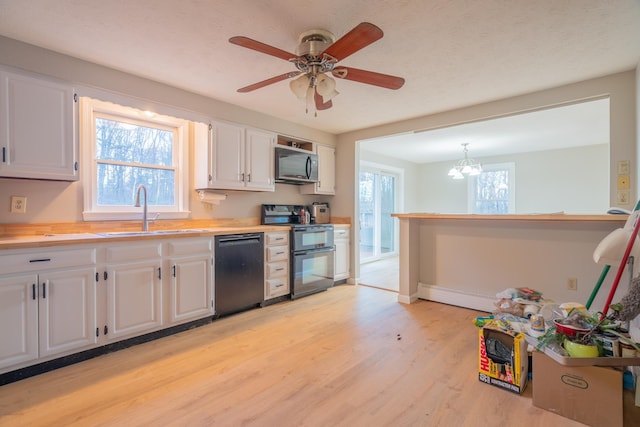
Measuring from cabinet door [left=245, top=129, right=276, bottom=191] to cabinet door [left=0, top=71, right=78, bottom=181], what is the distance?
1.64 m

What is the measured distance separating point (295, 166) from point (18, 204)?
2728mm

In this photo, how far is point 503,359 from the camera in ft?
6.33

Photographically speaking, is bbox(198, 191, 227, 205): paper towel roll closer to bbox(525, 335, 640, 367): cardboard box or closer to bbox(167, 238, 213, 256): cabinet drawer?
bbox(167, 238, 213, 256): cabinet drawer

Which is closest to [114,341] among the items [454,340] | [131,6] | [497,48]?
[131,6]

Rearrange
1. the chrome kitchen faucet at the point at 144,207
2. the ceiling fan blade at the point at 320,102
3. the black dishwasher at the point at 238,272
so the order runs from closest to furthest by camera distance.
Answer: the ceiling fan blade at the point at 320,102, the chrome kitchen faucet at the point at 144,207, the black dishwasher at the point at 238,272

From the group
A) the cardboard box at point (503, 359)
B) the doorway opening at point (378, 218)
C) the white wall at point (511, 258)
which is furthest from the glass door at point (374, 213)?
the cardboard box at point (503, 359)

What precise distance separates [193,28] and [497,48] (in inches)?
87.0

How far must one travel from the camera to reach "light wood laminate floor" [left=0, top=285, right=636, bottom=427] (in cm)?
→ 166

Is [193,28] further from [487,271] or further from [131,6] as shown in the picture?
[487,271]

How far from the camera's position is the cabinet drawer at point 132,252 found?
236cm

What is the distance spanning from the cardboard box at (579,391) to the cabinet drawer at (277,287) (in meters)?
2.54

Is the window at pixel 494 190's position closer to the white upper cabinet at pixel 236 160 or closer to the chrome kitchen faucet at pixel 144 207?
the white upper cabinet at pixel 236 160

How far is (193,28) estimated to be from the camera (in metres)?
2.08

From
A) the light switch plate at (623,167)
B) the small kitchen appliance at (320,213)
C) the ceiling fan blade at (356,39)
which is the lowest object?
the small kitchen appliance at (320,213)
